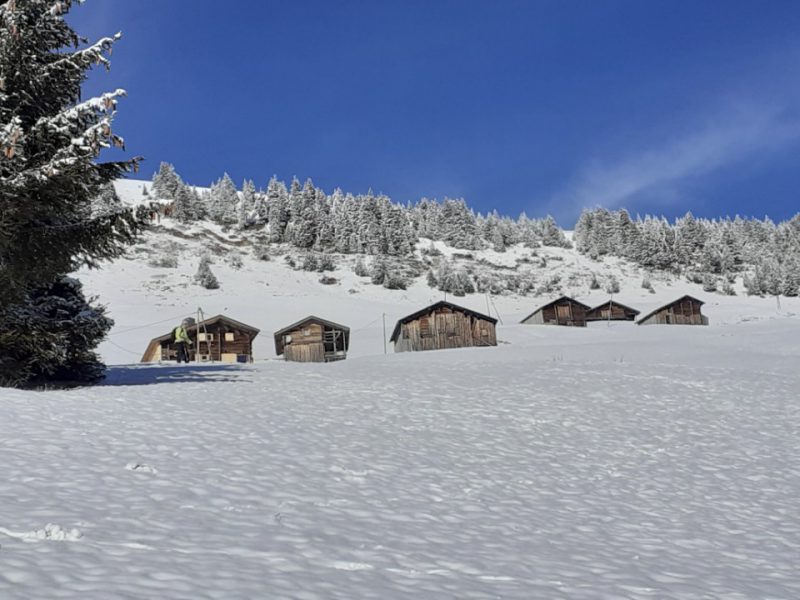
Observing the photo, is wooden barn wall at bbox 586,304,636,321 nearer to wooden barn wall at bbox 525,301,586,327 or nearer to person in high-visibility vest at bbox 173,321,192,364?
wooden barn wall at bbox 525,301,586,327

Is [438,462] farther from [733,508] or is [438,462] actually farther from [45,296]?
[45,296]

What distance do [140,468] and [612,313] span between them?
3792 inches

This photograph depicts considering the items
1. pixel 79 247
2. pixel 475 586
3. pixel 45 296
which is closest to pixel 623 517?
pixel 475 586

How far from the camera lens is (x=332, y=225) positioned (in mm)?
131500

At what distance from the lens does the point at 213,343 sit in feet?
192

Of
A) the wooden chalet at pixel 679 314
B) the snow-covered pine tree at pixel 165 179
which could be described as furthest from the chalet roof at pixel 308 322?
the snow-covered pine tree at pixel 165 179

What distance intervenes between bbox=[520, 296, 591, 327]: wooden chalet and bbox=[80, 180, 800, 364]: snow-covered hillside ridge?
5781 mm

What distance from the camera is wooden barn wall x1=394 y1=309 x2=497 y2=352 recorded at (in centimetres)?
5953

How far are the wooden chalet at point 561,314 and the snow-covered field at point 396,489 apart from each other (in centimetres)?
6372

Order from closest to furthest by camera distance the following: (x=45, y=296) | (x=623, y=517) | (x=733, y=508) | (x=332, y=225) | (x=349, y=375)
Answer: (x=623, y=517)
(x=733, y=508)
(x=45, y=296)
(x=349, y=375)
(x=332, y=225)

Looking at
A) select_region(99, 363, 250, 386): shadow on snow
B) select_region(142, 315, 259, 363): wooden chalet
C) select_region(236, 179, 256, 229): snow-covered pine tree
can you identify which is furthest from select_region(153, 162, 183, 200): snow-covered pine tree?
select_region(99, 363, 250, 386): shadow on snow

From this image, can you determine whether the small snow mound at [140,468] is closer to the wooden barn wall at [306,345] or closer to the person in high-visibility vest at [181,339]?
the person in high-visibility vest at [181,339]

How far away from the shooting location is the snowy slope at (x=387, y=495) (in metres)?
5.30

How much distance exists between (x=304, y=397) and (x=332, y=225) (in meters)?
116
